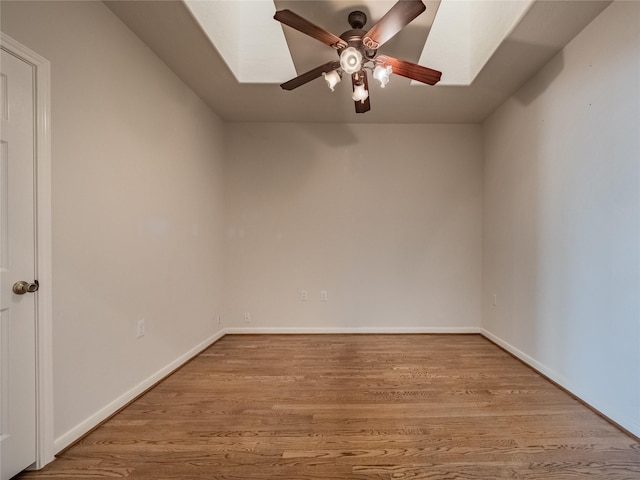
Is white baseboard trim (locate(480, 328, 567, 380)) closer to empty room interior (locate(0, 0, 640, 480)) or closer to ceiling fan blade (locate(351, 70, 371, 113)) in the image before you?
empty room interior (locate(0, 0, 640, 480))

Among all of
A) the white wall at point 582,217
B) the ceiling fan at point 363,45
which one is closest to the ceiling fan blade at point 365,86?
the ceiling fan at point 363,45

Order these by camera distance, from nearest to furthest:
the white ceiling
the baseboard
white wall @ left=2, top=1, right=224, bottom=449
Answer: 1. white wall @ left=2, top=1, right=224, bottom=449
2. the baseboard
3. the white ceiling

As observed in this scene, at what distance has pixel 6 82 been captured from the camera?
4.11 ft

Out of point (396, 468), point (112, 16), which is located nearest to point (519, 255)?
point (396, 468)

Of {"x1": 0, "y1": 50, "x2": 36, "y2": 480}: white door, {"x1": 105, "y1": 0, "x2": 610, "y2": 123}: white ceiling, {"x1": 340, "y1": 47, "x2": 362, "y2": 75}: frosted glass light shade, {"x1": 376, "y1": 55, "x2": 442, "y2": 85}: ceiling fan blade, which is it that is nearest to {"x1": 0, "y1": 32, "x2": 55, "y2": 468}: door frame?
{"x1": 0, "y1": 50, "x2": 36, "y2": 480}: white door

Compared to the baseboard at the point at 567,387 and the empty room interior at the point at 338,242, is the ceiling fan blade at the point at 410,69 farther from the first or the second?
the baseboard at the point at 567,387

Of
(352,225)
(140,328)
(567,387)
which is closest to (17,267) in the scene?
(140,328)

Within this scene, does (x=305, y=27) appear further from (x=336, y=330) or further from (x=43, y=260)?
(x=336, y=330)

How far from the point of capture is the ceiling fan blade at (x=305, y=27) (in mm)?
1588

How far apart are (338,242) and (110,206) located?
229 cm

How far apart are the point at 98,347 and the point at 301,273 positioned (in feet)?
6.88

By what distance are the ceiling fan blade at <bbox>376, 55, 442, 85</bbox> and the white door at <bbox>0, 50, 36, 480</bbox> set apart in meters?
1.87

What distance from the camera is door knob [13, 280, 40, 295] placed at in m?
1.30

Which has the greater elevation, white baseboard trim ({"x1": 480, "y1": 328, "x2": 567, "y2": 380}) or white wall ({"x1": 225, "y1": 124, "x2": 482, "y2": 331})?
white wall ({"x1": 225, "y1": 124, "x2": 482, "y2": 331})
